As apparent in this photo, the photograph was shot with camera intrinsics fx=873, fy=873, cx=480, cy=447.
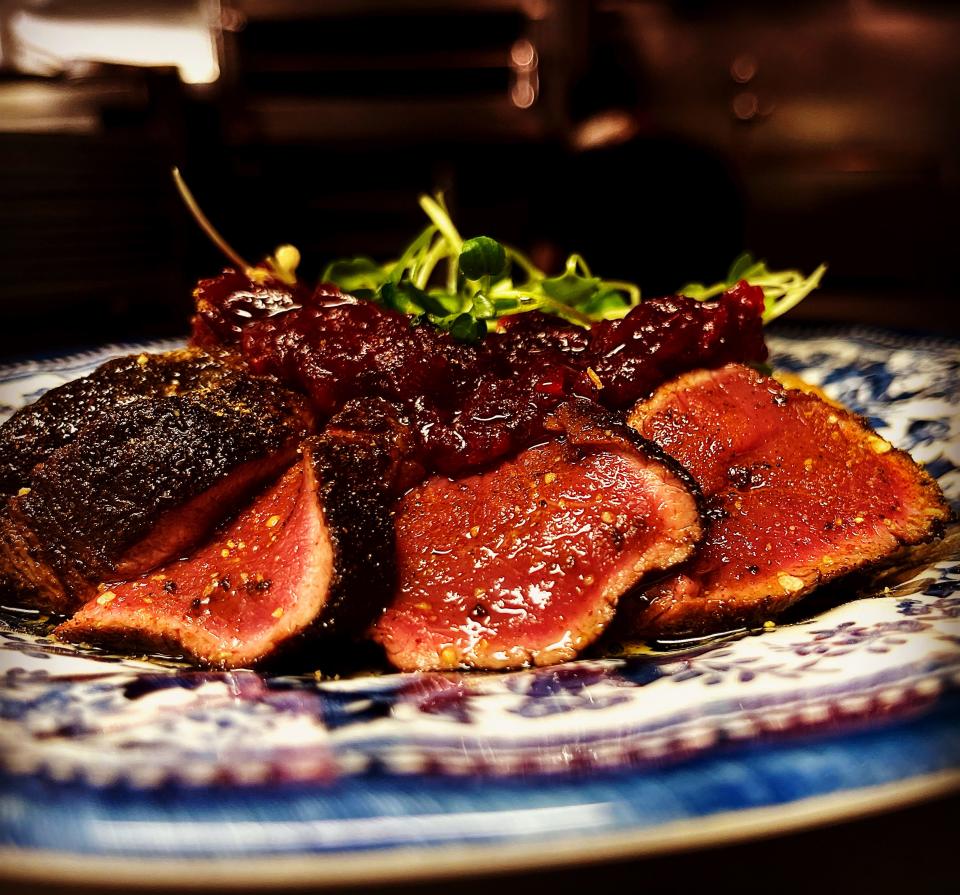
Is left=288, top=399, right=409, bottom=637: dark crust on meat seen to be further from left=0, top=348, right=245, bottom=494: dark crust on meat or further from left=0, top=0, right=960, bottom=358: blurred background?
left=0, top=0, right=960, bottom=358: blurred background

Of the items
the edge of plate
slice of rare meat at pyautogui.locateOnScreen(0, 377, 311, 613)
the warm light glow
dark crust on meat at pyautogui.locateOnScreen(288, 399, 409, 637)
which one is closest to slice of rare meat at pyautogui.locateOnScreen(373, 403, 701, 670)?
dark crust on meat at pyautogui.locateOnScreen(288, 399, 409, 637)

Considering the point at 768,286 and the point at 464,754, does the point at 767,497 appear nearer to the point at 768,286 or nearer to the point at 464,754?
the point at 768,286

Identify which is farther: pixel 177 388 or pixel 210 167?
pixel 210 167

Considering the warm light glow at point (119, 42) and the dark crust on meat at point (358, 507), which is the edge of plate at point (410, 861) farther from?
the warm light glow at point (119, 42)

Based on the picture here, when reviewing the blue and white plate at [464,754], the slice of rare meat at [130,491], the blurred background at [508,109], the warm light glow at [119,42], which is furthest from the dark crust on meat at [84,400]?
the warm light glow at [119,42]

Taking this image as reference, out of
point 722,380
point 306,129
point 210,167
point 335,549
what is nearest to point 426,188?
point 306,129

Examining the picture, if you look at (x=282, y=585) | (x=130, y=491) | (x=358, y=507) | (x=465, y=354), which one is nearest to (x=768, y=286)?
(x=465, y=354)

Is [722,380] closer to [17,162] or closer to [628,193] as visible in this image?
[628,193]
